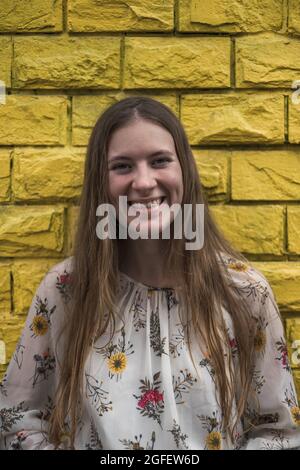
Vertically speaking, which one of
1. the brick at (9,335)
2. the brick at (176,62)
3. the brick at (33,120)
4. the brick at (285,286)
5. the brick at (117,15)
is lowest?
the brick at (9,335)

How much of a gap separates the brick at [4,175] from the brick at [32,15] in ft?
1.34

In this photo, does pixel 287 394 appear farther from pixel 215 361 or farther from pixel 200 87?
pixel 200 87

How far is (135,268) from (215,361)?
0.37 meters

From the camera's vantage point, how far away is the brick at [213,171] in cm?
196

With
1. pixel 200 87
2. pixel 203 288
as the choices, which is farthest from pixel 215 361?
pixel 200 87

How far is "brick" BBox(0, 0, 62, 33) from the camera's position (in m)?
1.93

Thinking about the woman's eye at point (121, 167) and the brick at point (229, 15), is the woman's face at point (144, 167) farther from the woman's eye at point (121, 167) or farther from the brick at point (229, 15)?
the brick at point (229, 15)

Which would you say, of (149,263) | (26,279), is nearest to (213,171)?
(149,263)

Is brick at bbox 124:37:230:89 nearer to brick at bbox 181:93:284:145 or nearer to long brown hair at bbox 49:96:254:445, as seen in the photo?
brick at bbox 181:93:284:145

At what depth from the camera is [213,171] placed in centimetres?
197

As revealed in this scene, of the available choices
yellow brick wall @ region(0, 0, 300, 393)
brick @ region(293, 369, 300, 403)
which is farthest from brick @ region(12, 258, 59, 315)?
brick @ region(293, 369, 300, 403)

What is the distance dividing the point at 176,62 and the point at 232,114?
25 cm

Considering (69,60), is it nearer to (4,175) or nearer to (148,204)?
(4,175)

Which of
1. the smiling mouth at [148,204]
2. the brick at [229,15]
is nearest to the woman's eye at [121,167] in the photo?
the smiling mouth at [148,204]
